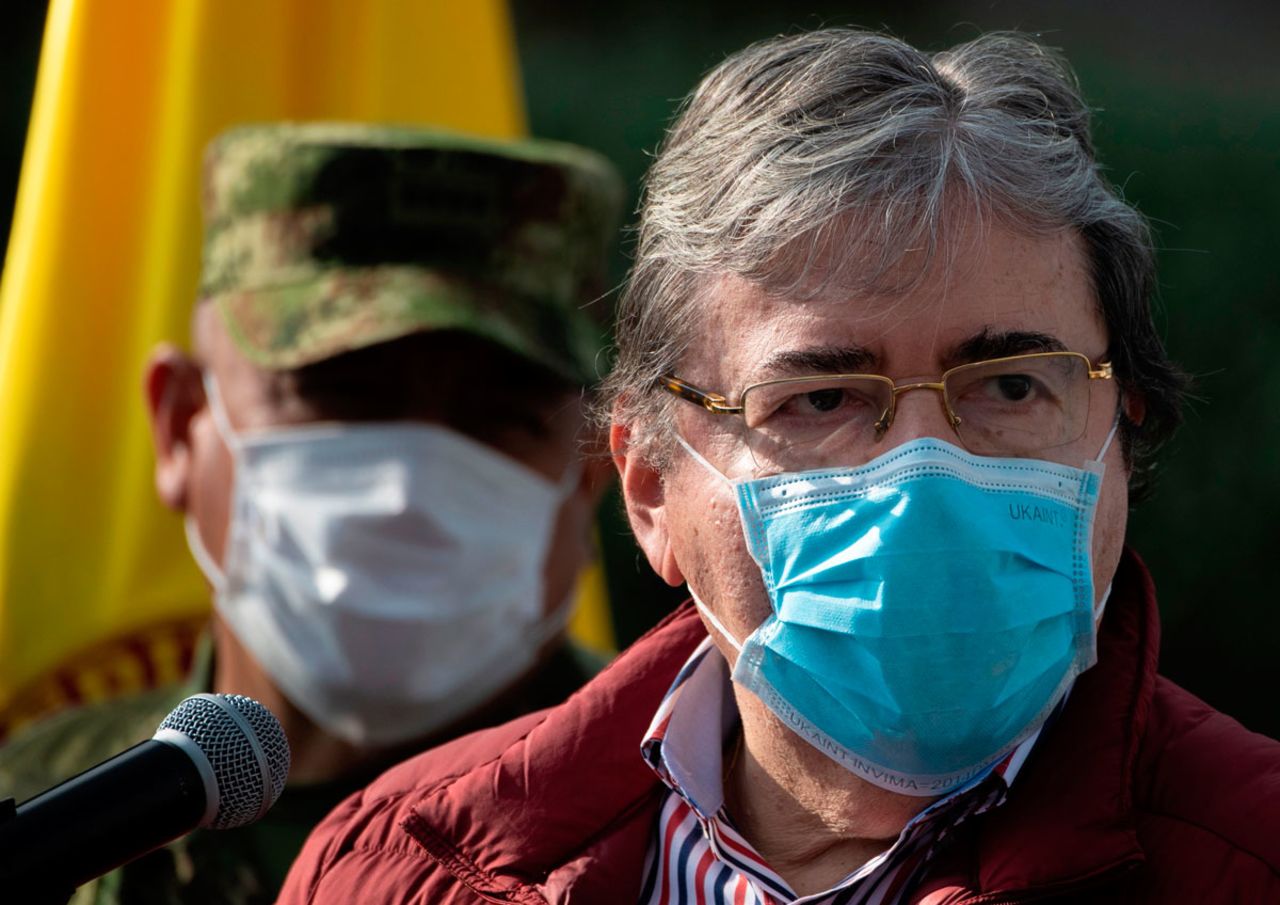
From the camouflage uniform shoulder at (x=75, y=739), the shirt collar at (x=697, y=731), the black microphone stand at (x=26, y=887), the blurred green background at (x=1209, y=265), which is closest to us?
the black microphone stand at (x=26, y=887)

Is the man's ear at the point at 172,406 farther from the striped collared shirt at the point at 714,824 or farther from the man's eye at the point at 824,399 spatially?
the man's eye at the point at 824,399

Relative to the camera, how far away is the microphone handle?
1.59m

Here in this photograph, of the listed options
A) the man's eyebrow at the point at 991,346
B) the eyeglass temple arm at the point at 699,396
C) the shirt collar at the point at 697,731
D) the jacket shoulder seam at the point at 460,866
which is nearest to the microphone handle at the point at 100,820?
the jacket shoulder seam at the point at 460,866

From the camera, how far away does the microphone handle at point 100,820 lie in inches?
62.6

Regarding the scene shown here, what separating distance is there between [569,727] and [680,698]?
17 cm

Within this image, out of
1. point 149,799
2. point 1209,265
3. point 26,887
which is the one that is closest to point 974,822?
point 149,799

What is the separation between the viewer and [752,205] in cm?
215

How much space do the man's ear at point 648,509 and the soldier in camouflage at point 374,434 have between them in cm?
137

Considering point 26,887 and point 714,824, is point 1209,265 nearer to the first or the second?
point 714,824

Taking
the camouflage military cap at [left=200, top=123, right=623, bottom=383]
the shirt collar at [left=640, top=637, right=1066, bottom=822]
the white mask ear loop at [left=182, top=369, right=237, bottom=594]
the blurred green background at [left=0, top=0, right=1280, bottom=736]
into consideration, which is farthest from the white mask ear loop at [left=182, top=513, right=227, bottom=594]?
the blurred green background at [left=0, top=0, right=1280, bottom=736]

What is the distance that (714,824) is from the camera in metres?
2.19

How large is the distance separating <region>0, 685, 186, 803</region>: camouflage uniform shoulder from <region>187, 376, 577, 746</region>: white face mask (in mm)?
389

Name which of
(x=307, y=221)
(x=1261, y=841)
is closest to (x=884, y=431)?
(x=1261, y=841)

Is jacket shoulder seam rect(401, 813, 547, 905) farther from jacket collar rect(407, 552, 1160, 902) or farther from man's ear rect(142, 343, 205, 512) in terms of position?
man's ear rect(142, 343, 205, 512)
